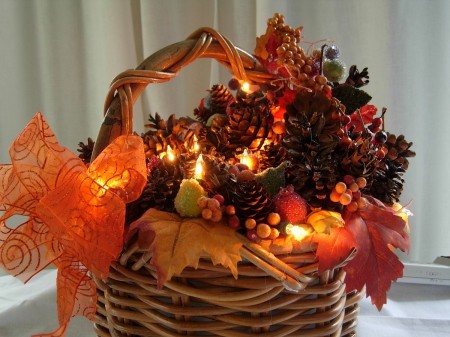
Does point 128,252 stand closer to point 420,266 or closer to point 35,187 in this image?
point 35,187

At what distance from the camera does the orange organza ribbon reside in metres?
0.43

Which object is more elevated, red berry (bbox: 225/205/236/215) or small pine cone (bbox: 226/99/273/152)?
small pine cone (bbox: 226/99/273/152)

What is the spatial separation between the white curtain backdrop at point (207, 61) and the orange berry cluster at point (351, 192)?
22.4 inches

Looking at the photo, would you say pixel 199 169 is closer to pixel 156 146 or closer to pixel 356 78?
pixel 156 146

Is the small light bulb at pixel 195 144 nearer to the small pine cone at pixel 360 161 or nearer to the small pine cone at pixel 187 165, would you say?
the small pine cone at pixel 187 165

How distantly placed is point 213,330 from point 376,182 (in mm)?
295

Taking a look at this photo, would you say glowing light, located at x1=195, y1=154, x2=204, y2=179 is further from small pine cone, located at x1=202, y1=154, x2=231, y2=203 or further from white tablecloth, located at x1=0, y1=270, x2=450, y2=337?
white tablecloth, located at x1=0, y1=270, x2=450, y2=337

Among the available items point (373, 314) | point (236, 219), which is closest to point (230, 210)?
point (236, 219)

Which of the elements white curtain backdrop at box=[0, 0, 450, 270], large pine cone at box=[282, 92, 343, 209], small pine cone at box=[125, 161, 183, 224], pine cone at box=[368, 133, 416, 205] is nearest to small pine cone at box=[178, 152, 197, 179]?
small pine cone at box=[125, 161, 183, 224]

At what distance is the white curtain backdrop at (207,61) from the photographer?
3.11 feet

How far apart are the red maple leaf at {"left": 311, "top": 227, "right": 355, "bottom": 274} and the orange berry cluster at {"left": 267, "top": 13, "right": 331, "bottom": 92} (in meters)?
0.23

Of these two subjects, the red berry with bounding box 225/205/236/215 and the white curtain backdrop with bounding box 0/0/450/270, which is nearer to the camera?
the red berry with bounding box 225/205/236/215

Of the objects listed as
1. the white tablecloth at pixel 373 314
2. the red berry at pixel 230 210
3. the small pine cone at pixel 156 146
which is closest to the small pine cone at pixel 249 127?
the small pine cone at pixel 156 146

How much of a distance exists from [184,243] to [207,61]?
809 millimetres
